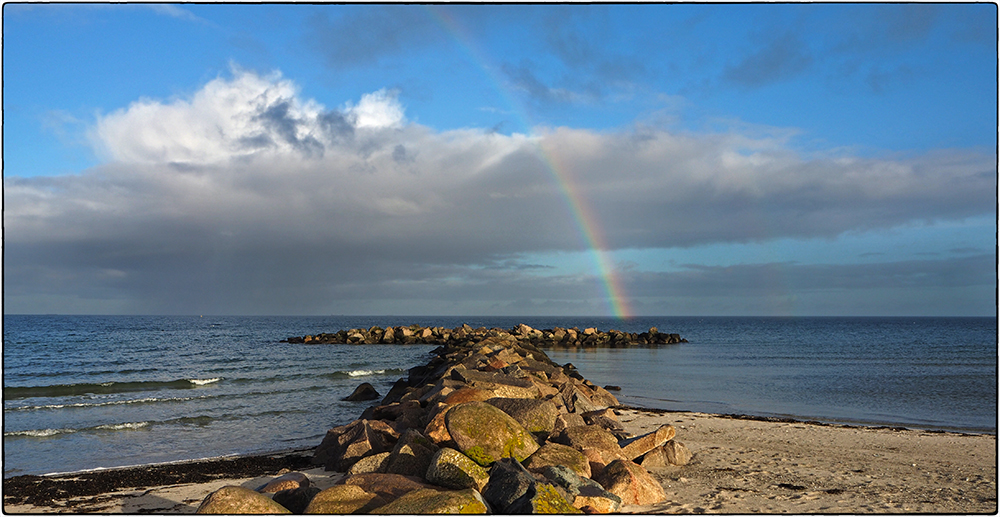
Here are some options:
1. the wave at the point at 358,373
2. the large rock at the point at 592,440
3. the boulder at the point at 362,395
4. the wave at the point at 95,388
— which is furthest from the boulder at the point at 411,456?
the wave at the point at 358,373

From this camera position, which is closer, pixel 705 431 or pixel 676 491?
pixel 676 491

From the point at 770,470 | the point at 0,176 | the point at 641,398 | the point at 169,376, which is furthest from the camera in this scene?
the point at 169,376

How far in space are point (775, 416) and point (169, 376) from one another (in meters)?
26.2

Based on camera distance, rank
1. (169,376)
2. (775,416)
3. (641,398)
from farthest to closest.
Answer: (169,376) → (641,398) → (775,416)

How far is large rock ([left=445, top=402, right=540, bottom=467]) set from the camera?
8.03 m

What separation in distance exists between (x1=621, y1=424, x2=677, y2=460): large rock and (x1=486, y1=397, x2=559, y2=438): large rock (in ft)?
4.16

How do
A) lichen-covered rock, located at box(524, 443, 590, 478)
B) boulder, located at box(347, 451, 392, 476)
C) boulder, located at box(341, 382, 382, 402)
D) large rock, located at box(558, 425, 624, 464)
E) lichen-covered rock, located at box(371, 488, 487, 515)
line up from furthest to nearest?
boulder, located at box(341, 382, 382, 402)
large rock, located at box(558, 425, 624, 464)
boulder, located at box(347, 451, 392, 476)
lichen-covered rock, located at box(524, 443, 590, 478)
lichen-covered rock, located at box(371, 488, 487, 515)

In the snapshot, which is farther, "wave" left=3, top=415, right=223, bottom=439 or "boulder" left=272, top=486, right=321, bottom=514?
"wave" left=3, top=415, right=223, bottom=439

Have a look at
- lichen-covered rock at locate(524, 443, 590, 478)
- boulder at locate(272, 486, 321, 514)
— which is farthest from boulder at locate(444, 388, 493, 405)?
boulder at locate(272, 486, 321, 514)

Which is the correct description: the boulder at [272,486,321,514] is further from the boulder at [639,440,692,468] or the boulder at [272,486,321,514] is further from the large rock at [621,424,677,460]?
the boulder at [639,440,692,468]

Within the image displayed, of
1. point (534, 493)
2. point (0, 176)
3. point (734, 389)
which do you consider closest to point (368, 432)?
point (534, 493)

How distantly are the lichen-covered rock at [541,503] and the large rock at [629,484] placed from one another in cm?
146

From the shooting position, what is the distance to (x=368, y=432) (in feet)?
32.7

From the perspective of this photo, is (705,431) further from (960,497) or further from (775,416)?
(960,497)
